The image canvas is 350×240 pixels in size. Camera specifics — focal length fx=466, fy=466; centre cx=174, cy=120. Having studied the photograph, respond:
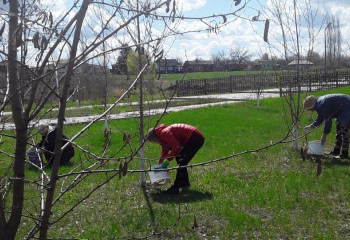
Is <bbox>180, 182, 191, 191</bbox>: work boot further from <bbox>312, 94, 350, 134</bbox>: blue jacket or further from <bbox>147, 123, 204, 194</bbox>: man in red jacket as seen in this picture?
<bbox>312, 94, 350, 134</bbox>: blue jacket

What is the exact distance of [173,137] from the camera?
6.25 metres

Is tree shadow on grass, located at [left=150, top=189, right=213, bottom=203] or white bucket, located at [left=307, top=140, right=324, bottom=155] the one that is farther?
white bucket, located at [left=307, top=140, right=324, bottom=155]

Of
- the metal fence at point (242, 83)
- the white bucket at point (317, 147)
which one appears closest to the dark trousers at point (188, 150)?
the white bucket at point (317, 147)

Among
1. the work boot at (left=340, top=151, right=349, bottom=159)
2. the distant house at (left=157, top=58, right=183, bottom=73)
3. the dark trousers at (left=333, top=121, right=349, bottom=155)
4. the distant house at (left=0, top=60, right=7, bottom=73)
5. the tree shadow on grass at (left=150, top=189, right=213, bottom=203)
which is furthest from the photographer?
the work boot at (left=340, top=151, right=349, bottom=159)

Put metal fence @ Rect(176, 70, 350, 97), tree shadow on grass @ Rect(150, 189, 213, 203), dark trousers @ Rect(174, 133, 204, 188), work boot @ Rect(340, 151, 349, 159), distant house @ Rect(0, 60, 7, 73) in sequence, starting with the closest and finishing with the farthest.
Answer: distant house @ Rect(0, 60, 7, 73) → tree shadow on grass @ Rect(150, 189, 213, 203) → dark trousers @ Rect(174, 133, 204, 188) → work boot @ Rect(340, 151, 349, 159) → metal fence @ Rect(176, 70, 350, 97)

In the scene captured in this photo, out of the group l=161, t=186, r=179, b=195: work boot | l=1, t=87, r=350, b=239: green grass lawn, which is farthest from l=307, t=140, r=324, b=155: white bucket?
l=161, t=186, r=179, b=195: work boot

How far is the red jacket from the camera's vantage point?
616 cm

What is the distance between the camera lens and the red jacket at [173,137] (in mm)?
6164

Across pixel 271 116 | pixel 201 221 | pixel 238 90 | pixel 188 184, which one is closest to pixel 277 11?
pixel 188 184

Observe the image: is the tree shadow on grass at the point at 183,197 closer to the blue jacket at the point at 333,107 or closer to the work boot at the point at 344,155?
the blue jacket at the point at 333,107

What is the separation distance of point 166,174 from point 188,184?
679 millimetres

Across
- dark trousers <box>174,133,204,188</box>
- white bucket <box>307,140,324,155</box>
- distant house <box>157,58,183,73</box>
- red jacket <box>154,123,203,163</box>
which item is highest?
distant house <box>157,58,183,73</box>

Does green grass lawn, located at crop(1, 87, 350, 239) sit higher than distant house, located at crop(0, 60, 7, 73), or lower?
lower

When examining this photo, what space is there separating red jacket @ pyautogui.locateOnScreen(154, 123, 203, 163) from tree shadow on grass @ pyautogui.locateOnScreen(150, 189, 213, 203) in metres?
Answer: 0.62
